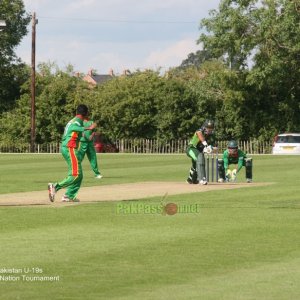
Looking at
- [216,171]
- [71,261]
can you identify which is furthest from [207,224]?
[216,171]

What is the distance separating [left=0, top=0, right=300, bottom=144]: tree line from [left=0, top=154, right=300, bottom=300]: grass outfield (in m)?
43.4

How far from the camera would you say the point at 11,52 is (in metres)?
86.1

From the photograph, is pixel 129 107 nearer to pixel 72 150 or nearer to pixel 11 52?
pixel 11 52

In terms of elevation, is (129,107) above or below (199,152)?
above

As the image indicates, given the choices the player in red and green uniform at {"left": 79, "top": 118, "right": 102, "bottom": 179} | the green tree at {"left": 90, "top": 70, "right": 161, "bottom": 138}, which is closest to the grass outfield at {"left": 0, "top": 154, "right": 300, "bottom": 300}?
the player in red and green uniform at {"left": 79, "top": 118, "right": 102, "bottom": 179}

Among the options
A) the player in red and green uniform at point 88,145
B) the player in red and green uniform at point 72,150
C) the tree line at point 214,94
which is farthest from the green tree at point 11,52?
the player in red and green uniform at point 72,150

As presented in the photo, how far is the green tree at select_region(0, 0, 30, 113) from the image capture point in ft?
258

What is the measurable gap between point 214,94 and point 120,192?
1789 inches

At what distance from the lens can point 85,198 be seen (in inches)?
848

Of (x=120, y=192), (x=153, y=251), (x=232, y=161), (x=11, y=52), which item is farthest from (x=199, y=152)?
(x=11, y=52)

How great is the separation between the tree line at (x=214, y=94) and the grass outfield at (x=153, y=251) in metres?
43.4

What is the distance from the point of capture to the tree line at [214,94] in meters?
63.5

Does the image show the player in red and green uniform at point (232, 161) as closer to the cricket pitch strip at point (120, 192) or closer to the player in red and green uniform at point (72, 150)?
the cricket pitch strip at point (120, 192)

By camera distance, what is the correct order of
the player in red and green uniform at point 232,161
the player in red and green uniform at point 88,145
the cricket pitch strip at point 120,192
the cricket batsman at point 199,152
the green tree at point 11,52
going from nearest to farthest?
1. the cricket pitch strip at point 120,192
2. the cricket batsman at point 199,152
3. the player in red and green uniform at point 232,161
4. the player in red and green uniform at point 88,145
5. the green tree at point 11,52
